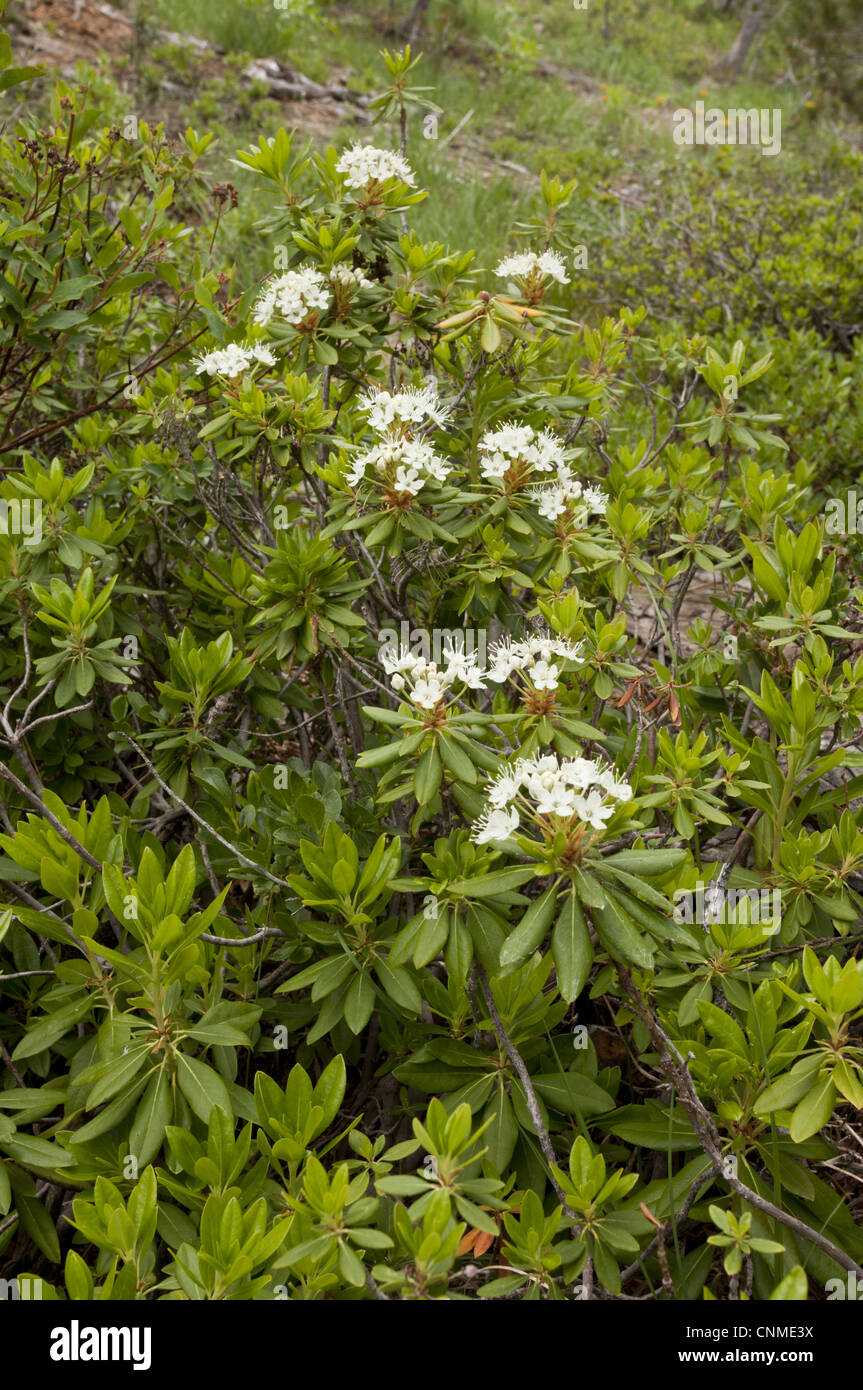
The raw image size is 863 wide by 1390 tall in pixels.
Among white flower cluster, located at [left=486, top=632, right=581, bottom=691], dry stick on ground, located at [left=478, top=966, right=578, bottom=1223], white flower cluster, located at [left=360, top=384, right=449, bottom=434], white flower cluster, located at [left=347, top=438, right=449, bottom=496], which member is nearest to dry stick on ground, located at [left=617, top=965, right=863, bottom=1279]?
dry stick on ground, located at [left=478, top=966, right=578, bottom=1223]

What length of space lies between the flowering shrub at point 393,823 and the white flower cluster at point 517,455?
15mm

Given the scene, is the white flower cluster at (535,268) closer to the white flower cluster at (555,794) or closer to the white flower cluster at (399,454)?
the white flower cluster at (399,454)

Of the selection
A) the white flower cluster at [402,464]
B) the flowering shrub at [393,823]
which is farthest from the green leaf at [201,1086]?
the white flower cluster at [402,464]

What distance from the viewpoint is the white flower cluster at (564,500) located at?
2180 millimetres

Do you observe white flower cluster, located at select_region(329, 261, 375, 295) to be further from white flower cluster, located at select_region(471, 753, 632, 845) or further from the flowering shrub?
white flower cluster, located at select_region(471, 753, 632, 845)

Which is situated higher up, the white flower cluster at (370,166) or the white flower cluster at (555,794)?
the white flower cluster at (370,166)

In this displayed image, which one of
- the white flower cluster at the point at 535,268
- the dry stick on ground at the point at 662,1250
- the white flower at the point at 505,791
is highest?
the white flower cluster at the point at 535,268

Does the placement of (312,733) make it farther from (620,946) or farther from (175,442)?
(620,946)

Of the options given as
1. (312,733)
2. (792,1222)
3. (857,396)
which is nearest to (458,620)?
(312,733)

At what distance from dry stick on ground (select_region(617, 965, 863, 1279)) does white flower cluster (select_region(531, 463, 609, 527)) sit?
1058 mm

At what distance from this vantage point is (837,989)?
1.49m

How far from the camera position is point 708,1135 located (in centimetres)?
156

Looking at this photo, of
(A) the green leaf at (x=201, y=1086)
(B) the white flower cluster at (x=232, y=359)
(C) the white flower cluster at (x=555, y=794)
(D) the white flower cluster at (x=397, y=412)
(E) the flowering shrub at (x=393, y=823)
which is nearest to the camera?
(C) the white flower cluster at (x=555, y=794)
